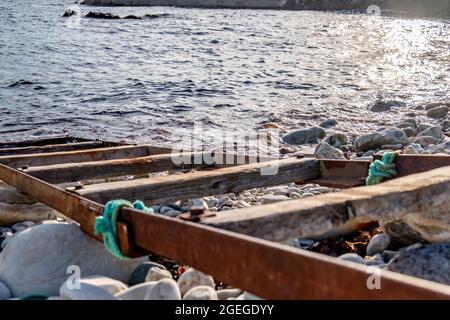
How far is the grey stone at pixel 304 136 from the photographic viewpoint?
315 inches

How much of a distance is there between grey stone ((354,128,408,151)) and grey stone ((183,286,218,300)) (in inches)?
195

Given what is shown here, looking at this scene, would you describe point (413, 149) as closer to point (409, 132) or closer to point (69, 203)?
point (409, 132)

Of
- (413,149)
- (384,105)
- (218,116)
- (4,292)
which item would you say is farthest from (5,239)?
(384,105)

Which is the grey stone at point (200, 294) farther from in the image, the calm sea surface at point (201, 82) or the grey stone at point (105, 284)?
the calm sea surface at point (201, 82)

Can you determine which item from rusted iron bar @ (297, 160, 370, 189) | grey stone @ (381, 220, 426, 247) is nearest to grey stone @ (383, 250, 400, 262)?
grey stone @ (381, 220, 426, 247)

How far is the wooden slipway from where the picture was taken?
1.53 metres

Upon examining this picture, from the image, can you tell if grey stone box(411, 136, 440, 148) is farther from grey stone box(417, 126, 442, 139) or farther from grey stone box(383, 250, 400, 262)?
grey stone box(383, 250, 400, 262)

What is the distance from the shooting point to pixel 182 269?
302cm

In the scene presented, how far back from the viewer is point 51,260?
8.95ft

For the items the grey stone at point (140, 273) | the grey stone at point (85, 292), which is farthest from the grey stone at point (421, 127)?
the grey stone at point (85, 292)

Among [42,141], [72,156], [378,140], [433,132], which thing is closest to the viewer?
[72,156]

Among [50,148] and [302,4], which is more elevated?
[302,4]

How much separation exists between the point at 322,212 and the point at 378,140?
16.4ft

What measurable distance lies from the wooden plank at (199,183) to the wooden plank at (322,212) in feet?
3.59
